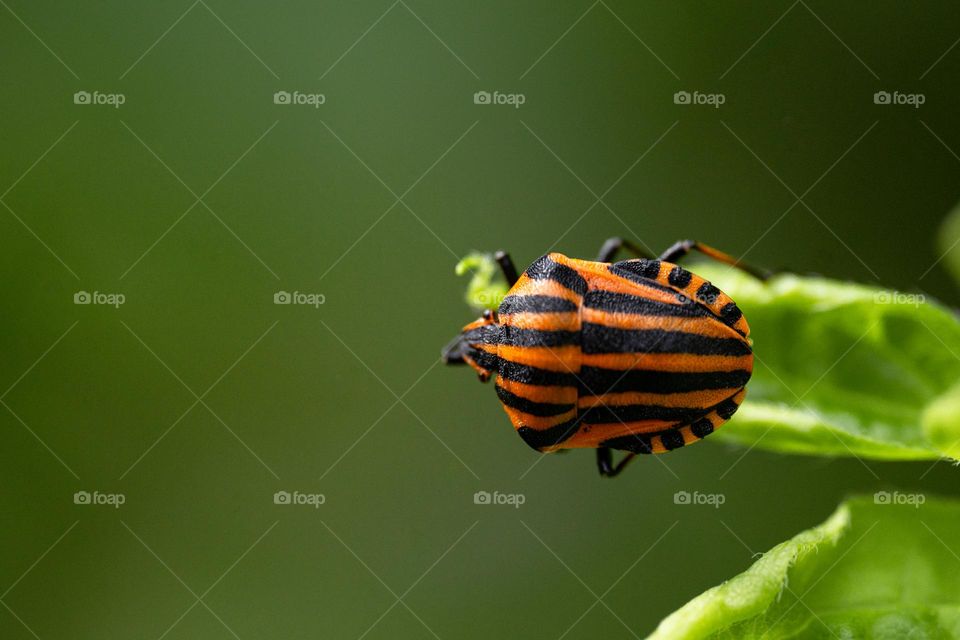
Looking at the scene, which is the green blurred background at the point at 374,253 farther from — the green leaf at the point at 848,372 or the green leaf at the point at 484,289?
the green leaf at the point at 484,289

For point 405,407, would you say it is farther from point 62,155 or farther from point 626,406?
point 626,406

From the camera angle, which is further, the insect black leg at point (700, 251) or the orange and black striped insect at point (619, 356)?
the insect black leg at point (700, 251)

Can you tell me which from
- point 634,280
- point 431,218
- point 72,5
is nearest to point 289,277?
point 431,218

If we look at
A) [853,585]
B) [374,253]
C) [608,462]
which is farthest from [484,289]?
[374,253]

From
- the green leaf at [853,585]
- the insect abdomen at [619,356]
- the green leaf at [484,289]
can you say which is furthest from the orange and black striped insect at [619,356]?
the green leaf at [853,585]

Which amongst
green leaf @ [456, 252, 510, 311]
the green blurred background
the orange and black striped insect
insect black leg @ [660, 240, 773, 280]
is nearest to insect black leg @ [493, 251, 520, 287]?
green leaf @ [456, 252, 510, 311]
